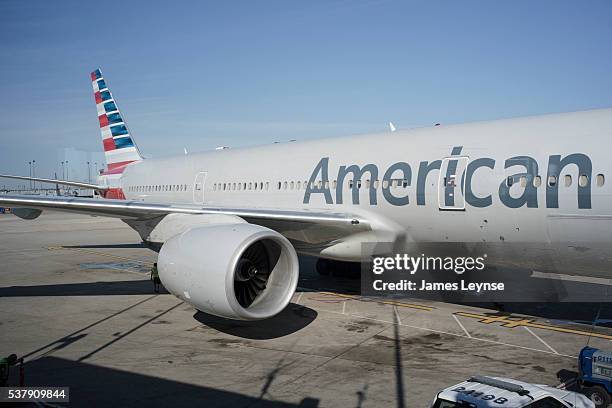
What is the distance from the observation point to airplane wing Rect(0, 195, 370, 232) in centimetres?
1118

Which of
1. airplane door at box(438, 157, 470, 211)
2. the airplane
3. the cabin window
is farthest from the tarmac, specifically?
the cabin window

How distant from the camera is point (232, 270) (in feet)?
29.3

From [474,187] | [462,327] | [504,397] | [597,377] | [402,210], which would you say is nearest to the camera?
[504,397]

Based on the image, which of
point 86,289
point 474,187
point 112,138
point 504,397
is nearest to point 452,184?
point 474,187

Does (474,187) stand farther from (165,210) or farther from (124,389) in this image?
(124,389)

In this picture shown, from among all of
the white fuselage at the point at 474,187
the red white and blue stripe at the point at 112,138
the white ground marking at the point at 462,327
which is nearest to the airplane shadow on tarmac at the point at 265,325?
the white fuselage at the point at 474,187

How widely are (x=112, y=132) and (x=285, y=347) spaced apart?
16.0m

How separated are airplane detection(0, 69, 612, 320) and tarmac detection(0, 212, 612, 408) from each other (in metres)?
1.00

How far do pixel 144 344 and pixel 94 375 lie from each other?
5.27 feet

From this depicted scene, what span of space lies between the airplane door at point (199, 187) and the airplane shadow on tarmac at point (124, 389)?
8.88m

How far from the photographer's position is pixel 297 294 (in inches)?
547

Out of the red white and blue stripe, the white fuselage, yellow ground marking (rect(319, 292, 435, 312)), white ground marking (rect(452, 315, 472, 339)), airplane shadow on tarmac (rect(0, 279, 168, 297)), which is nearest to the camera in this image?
the white fuselage

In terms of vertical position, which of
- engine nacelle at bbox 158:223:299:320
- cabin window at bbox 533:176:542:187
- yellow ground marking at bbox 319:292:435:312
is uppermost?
cabin window at bbox 533:176:542:187

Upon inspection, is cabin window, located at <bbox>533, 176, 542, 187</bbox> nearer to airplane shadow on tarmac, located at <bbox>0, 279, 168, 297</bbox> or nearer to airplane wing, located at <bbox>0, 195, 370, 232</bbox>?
airplane wing, located at <bbox>0, 195, 370, 232</bbox>
